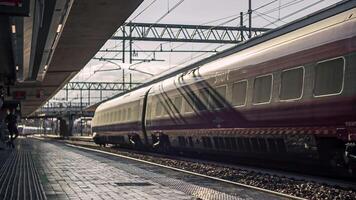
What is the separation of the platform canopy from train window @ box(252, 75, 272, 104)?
3.96 m

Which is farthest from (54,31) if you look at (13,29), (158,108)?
(158,108)

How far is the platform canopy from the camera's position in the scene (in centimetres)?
1520

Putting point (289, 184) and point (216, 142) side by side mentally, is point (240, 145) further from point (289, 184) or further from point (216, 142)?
point (289, 184)

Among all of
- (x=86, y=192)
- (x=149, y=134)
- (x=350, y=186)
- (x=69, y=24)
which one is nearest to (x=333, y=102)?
(x=350, y=186)

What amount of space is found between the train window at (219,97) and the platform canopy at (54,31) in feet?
A: 12.6

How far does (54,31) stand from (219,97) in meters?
5.92

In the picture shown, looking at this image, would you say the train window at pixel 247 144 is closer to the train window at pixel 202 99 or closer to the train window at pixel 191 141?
the train window at pixel 202 99

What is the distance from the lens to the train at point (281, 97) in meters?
12.4

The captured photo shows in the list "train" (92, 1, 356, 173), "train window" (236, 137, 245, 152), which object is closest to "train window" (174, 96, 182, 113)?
"train" (92, 1, 356, 173)

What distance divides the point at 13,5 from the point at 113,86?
75487mm

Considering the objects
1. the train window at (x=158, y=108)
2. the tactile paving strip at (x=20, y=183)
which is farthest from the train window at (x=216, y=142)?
the train window at (x=158, y=108)

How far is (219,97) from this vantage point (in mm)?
18719

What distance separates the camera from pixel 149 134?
27.2 m

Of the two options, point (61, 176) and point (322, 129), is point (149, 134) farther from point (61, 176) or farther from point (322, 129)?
point (322, 129)
